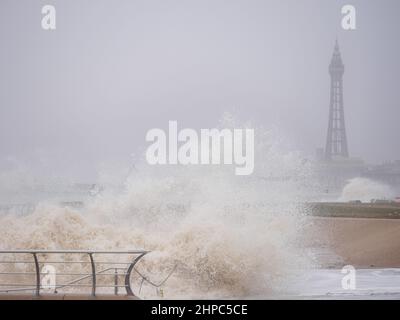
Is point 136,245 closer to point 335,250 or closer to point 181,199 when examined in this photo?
point 181,199

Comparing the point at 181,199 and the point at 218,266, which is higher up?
the point at 181,199

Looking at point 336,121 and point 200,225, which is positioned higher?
point 336,121

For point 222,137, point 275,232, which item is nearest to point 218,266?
point 275,232

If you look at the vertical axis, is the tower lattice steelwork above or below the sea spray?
above

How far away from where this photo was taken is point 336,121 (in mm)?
6664

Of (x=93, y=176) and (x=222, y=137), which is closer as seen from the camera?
(x=222, y=137)

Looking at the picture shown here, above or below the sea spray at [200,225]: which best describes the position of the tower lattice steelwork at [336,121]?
above

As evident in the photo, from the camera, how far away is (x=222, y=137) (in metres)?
6.47

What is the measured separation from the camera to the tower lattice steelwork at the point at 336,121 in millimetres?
6645

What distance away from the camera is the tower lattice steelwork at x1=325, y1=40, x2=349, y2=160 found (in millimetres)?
6645
